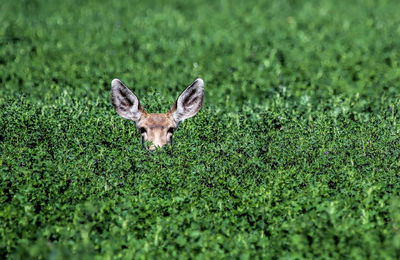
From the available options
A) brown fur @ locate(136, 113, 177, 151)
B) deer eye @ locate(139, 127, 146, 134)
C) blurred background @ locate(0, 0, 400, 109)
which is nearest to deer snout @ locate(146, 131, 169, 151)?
brown fur @ locate(136, 113, 177, 151)

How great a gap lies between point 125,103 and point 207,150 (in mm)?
1232

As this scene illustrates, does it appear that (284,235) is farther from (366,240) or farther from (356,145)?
(356,145)

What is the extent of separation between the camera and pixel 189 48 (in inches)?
507

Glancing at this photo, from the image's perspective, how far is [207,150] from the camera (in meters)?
7.50

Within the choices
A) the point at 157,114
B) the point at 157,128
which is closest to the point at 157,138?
the point at 157,128

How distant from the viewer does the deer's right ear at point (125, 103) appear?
7.96 meters

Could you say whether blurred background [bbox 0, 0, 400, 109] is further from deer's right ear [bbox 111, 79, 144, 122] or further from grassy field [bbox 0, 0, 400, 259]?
deer's right ear [bbox 111, 79, 144, 122]

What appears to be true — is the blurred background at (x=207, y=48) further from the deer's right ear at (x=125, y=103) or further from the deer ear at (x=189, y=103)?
the deer's right ear at (x=125, y=103)

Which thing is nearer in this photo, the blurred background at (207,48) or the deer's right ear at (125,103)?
the deer's right ear at (125,103)

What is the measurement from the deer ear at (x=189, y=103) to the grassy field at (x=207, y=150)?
251mm

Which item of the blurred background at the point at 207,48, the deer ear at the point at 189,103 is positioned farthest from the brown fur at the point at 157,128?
the blurred background at the point at 207,48

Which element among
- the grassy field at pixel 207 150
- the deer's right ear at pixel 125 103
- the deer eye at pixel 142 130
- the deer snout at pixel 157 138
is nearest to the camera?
the grassy field at pixel 207 150

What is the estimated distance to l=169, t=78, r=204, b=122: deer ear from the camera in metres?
8.02

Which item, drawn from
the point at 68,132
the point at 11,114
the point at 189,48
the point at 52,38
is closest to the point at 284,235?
the point at 68,132
